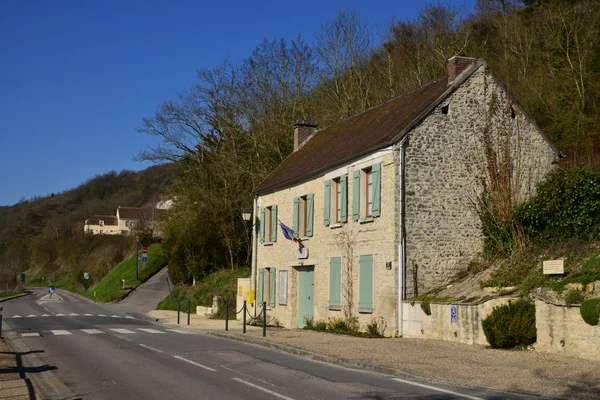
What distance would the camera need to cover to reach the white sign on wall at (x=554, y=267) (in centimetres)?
1498

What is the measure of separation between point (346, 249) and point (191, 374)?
10.4 meters

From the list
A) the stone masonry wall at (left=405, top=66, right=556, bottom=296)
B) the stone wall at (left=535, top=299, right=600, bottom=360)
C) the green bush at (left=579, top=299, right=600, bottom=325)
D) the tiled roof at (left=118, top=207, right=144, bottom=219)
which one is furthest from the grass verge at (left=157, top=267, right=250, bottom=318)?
the tiled roof at (left=118, top=207, right=144, bottom=219)

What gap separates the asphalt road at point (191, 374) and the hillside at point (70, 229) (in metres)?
40.1

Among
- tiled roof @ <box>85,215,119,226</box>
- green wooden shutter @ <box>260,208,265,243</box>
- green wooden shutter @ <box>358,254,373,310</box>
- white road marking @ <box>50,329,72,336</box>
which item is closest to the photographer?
green wooden shutter @ <box>358,254,373,310</box>

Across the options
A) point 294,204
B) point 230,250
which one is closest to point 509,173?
point 294,204

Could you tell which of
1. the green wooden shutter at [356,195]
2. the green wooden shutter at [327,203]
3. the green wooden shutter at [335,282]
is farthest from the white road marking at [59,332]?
the green wooden shutter at [356,195]

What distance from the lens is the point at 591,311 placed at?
12297mm

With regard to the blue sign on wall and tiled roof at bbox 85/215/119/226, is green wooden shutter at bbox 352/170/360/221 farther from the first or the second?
tiled roof at bbox 85/215/119/226

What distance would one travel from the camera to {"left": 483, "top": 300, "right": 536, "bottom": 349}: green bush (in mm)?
14273

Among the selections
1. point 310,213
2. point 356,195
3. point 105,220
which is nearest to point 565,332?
point 356,195

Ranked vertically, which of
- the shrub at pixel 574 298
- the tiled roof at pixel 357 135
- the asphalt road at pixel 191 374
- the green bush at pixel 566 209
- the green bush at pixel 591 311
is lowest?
the asphalt road at pixel 191 374

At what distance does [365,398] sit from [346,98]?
87.0 feet

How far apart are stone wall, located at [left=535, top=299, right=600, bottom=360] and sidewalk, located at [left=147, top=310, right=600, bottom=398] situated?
231mm

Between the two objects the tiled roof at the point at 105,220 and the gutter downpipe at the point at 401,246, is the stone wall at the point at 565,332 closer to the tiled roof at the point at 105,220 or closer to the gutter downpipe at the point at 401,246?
the gutter downpipe at the point at 401,246
